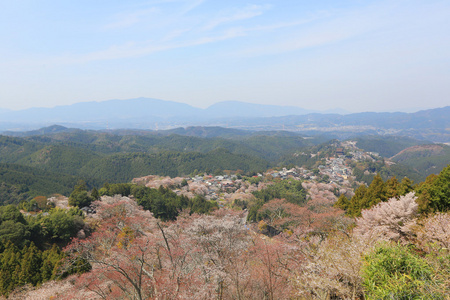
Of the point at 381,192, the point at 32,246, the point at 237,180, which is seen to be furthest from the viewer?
the point at 237,180

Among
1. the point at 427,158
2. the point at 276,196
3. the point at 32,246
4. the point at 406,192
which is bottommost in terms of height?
the point at 427,158

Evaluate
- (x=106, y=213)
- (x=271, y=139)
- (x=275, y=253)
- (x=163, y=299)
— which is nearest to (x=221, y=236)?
(x=275, y=253)

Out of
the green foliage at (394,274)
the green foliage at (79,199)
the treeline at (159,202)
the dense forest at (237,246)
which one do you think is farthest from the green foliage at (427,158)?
the green foliage at (79,199)

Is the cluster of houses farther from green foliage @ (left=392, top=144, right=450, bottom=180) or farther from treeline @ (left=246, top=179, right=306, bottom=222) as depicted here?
green foliage @ (left=392, top=144, right=450, bottom=180)

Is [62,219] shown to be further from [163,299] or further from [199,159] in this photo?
[199,159]

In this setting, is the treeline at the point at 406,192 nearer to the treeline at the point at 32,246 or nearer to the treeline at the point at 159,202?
the treeline at the point at 159,202

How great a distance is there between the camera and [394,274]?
6.39m

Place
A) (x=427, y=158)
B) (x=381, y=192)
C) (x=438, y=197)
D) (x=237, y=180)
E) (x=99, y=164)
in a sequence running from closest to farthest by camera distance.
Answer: (x=438, y=197) → (x=381, y=192) → (x=237, y=180) → (x=99, y=164) → (x=427, y=158)

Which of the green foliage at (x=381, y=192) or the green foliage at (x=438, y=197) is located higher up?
the green foliage at (x=438, y=197)

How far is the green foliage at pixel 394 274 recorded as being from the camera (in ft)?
18.0

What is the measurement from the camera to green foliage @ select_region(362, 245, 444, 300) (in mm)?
5477

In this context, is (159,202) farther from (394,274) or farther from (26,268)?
(394,274)

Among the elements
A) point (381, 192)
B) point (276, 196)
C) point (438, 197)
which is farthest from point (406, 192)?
point (276, 196)

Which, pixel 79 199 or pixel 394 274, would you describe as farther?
pixel 79 199
